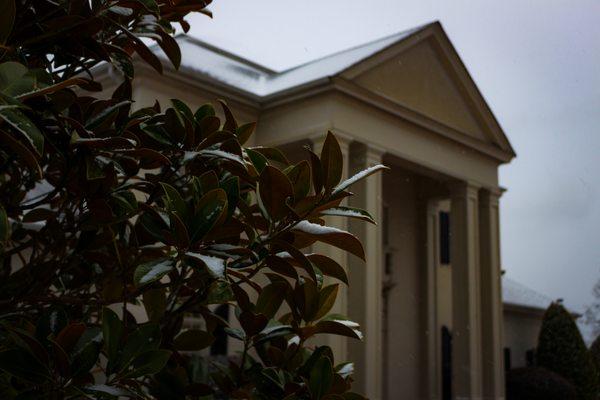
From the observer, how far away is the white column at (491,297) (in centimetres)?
1594

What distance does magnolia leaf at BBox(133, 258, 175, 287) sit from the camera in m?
1.39

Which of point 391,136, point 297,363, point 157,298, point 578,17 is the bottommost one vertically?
point 297,363

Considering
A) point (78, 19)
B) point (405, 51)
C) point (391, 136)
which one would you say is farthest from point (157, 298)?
point (405, 51)

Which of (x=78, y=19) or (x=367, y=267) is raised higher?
(x=367, y=267)

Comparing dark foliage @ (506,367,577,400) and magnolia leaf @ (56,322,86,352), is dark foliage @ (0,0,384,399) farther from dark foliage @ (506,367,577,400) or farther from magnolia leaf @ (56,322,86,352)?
dark foliage @ (506,367,577,400)

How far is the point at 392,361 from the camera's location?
55.0 feet

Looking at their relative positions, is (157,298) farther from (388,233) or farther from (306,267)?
(388,233)

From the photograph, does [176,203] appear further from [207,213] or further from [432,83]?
[432,83]

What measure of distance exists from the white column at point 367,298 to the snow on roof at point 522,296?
1232 centimetres

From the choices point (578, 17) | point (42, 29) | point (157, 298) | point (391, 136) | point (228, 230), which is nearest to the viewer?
point (228, 230)

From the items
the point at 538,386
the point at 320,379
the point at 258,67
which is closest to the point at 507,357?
the point at 538,386

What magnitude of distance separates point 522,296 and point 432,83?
45.5 feet

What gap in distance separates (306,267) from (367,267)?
11087 mm

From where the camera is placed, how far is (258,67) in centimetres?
1678
